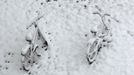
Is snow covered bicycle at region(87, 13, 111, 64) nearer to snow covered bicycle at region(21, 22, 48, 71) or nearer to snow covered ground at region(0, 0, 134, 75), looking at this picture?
snow covered ground at region(0, 0, 134, 75)

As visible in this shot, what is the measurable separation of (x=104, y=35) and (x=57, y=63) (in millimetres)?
1421

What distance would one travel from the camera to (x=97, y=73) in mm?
5996

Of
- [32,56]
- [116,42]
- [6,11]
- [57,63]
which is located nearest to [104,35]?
[116,42]

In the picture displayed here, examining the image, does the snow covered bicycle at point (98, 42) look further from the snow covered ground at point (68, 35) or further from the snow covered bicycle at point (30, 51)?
the snow covered bicycle at point (30, 51)

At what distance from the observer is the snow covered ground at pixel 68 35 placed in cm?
618

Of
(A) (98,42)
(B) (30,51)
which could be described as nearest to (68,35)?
(A) (98,42)

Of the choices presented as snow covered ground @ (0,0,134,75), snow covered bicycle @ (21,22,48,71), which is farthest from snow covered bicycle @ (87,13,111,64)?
snow covered bicycle @ (21,22,48,71)

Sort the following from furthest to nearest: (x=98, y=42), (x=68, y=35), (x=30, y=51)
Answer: (x=68, y=35)
(x=30, y=51)
(x=98, y=42)

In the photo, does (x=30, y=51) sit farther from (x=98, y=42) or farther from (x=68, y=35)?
(x=98, y=42)

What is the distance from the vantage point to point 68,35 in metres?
6.85

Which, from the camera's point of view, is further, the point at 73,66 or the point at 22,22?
the point at 22,22

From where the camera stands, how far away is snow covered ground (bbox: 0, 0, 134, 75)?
618 cm

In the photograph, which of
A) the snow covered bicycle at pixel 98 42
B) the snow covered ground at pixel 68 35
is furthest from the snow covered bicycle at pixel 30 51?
the snow covered bicycle at pixel 98 42

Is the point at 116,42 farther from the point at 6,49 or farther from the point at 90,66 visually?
the point at 6,49
